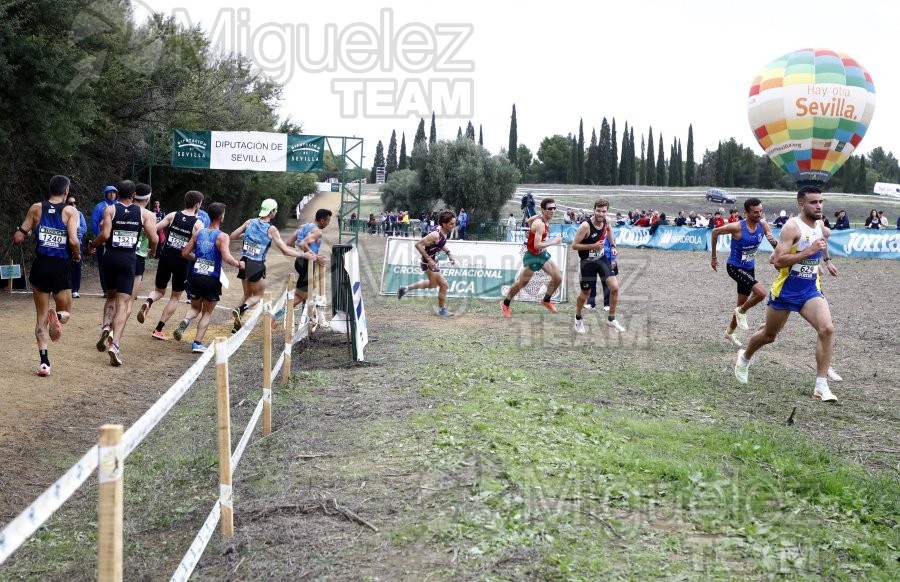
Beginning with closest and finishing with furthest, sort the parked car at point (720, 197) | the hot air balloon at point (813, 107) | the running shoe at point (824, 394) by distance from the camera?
the running shoe at point (824, 394) → the hot air balloon at point (813, 107) → the parked car at point (720, 197)

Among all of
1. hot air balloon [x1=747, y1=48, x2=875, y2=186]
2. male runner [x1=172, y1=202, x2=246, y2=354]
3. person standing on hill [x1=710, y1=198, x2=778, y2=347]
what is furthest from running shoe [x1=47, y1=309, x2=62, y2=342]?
hot air balloon [x1=747, y1=48, x2=875, y2=186]

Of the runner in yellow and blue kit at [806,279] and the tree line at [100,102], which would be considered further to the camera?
the tree line at [100,102]

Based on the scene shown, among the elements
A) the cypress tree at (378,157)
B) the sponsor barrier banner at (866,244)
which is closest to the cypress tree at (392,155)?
the cypress tree at (378,157)

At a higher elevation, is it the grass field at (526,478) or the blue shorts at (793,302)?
the blue shorts at (793,302)

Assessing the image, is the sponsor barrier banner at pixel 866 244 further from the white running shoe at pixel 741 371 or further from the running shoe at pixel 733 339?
the white running shoe at pixel 741 371

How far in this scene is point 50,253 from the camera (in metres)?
9.25

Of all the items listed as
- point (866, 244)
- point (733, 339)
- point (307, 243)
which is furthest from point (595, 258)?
point (866, 244)

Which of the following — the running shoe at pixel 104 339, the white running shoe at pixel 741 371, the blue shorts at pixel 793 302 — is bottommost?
the white running shoe at pixel 741 371

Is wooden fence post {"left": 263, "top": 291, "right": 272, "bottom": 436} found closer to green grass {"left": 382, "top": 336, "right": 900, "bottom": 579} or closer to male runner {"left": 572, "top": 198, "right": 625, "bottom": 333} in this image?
green grass {"left": 382, "top": 336, "right": 900, "bottom": 579}

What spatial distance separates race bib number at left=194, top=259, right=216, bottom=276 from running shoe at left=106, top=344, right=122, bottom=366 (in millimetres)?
1446

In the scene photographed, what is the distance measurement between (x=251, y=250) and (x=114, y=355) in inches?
105

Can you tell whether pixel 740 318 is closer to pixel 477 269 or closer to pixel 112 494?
pixel 477 269

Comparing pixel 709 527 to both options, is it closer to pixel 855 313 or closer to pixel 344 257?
pixel 344 257

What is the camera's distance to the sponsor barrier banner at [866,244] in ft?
105
